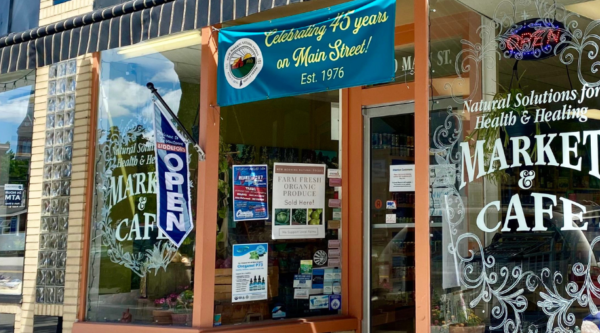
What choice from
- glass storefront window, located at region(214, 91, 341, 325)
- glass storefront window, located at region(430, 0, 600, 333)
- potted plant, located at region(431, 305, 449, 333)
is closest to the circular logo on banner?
glass storefront window, located at region(214, 91, 341, 325)

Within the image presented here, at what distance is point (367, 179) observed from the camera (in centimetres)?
692

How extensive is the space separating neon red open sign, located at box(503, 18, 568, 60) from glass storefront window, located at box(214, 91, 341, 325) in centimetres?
273

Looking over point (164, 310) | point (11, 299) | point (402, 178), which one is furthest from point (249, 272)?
point (11, 299)

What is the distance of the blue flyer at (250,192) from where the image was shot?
6570 mm

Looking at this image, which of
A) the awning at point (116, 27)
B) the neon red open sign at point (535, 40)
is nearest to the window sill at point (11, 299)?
the awning at point (116, 27)

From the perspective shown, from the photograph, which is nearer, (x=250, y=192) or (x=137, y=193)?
(x=250, y=192)

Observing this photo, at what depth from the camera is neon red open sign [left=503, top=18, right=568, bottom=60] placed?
176 inches

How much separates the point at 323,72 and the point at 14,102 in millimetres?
4963

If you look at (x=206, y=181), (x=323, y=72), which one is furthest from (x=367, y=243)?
(x=323, y=72)

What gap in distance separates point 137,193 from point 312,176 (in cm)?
185

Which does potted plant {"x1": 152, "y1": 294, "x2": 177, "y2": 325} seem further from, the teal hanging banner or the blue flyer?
the teal hanging banner

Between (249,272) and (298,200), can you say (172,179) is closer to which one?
(249,272)

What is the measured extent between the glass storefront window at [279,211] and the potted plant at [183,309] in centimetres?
29

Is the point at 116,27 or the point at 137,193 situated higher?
the point at 116,27
